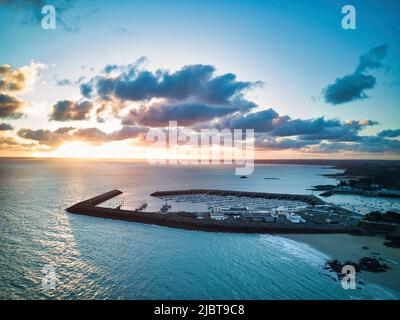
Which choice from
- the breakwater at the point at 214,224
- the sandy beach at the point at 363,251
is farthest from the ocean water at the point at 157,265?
the breakwater at the point at 214,224

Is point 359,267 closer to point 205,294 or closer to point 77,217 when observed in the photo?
point 205,294

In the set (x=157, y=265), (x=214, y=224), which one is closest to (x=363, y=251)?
(x=214, y=224)

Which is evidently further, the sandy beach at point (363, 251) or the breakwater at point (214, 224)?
the breakwater at point (214, 224)

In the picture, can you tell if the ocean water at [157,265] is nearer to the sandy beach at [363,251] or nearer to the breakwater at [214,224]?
the sandy beach at [363,251]

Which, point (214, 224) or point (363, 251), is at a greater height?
Result: point (214, 224)

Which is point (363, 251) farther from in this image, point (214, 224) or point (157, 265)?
point (157, 265)

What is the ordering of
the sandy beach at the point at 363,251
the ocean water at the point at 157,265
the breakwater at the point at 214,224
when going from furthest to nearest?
the breakwater at the point at 214,224, the sandy beach at the point at 363,251, the ocean water at the point at 157,265

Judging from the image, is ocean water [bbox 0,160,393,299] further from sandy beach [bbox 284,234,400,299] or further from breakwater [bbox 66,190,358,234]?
breakwater [bbox 66,190,358,234]

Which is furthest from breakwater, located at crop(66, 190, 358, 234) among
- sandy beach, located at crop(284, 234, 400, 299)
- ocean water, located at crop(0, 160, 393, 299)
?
ocean water, located at crop(0, 160, 393, 299)

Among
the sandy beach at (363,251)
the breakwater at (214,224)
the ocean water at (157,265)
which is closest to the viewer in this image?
the ocean water at (157,265)
